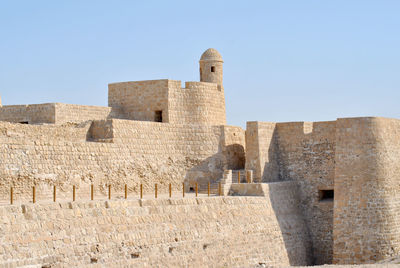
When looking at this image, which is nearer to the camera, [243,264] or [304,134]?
[243,264]

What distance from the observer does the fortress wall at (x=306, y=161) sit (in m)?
27.6

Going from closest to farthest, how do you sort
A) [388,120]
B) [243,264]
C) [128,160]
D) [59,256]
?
[59,256] < [243,264] < [128,160] < [388,120]

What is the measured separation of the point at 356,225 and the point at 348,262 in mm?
1363

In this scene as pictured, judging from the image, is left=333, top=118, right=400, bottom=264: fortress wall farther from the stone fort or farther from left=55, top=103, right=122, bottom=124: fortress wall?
left=55, top=103, right=122, bottom=124: fortress wall

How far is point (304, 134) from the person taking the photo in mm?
28391

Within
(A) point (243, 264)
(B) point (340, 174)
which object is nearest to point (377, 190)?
(B) point (340, 174)

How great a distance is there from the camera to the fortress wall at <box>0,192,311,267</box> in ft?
57.0

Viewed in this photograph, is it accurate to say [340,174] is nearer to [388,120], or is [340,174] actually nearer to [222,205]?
[388,120]

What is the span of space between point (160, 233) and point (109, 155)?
457 cm

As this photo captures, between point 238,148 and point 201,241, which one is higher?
point 238,148

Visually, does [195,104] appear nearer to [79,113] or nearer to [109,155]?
[79,113]

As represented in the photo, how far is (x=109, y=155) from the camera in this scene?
2436 centimetres

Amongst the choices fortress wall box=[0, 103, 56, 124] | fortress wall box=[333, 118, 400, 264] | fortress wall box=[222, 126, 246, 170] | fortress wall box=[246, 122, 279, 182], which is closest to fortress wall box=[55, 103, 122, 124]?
fortress wall box=[0, 103, 56, 124]

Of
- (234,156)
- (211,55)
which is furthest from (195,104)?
(234,156)
